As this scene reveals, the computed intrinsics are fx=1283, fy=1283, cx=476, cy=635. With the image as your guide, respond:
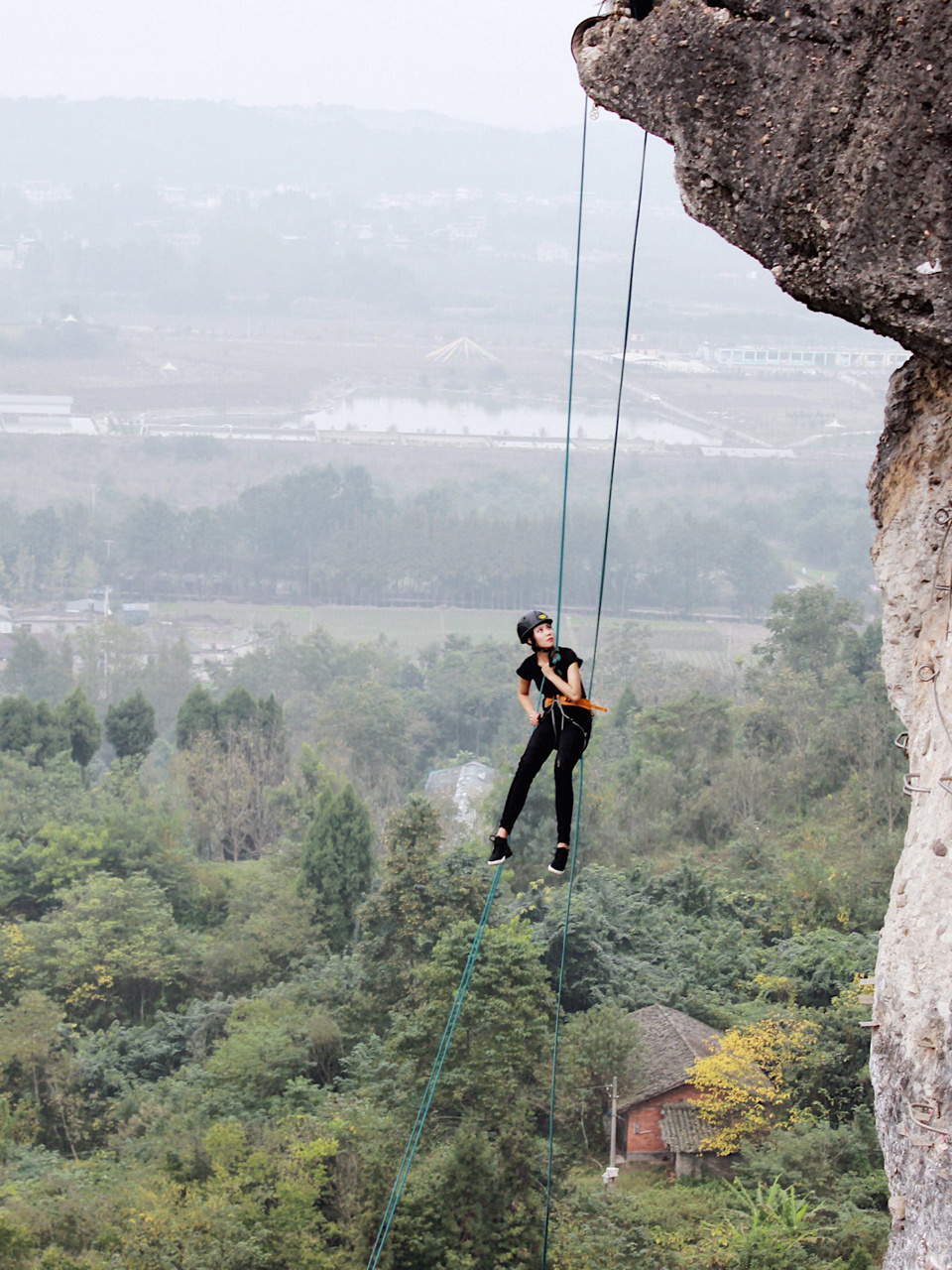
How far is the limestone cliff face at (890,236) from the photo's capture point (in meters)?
6.53

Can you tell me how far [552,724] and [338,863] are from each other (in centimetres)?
2591

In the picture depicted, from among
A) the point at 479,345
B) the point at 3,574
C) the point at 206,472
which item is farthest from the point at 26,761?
the point at 479,345

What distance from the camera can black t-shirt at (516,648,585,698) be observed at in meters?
9.45

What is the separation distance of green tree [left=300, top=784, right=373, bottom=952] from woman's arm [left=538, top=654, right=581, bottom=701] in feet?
82.5

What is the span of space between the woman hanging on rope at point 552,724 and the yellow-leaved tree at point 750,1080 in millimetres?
14566

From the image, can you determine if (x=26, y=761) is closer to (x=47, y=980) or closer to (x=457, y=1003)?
(x=47, y=980)

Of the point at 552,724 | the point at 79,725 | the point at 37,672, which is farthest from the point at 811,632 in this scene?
the point at 37,672

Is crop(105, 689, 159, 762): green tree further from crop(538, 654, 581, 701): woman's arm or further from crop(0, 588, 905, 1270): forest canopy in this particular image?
crop(538, 654, 581, 701): woman's arm

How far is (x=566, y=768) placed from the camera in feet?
31.4

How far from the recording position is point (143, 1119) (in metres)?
24.9

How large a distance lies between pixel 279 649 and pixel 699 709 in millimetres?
44424

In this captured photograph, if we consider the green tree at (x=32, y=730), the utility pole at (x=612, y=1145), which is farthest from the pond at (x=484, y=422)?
the utility pole at (x=612, y=1145)

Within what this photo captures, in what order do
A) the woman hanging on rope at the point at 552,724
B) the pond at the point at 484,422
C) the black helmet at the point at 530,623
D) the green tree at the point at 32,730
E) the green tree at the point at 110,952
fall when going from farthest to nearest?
1. the pond at the point at 484,422
2. the green tree at the point at 32,730
3. the green tree at the point at 110,952
4. the woman hanging on rope at the point at 552,724
5. the black helmet at the point at 530,623

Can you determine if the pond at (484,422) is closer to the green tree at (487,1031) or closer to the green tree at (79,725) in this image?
the green tree at (79,725)
